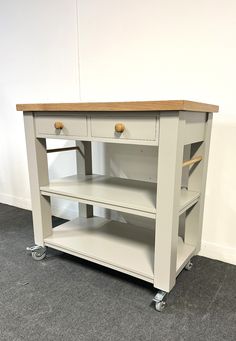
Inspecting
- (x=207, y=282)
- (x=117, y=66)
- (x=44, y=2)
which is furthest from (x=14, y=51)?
(x=207, y=282)

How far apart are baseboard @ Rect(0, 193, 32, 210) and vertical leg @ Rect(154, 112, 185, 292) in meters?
1.42

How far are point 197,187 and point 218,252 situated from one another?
0.40 m

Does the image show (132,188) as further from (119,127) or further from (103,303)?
(103,303)

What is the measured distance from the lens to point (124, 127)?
0.95m

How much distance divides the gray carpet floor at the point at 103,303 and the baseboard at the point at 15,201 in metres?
0.73

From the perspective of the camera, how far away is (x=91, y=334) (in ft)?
2.95

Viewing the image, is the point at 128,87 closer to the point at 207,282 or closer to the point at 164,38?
the point at 164,38

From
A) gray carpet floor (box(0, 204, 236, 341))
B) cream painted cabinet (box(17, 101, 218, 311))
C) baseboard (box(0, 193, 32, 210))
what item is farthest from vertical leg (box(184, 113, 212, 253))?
baseboard (box(0, 193, 32, 210))

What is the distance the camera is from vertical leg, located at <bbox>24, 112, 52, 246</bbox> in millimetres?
1228

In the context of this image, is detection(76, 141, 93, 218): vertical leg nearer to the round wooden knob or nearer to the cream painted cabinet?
the cream painted cabinet

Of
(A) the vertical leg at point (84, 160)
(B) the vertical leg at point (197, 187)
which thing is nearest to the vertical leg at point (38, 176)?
(A) the vertical leg at point (84, 160)

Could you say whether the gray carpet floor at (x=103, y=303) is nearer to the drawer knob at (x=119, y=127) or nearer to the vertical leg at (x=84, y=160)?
the vertical leg at (x=84, y=160)

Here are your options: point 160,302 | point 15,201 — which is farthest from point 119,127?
point 15,201

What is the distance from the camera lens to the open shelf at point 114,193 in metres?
1.03
